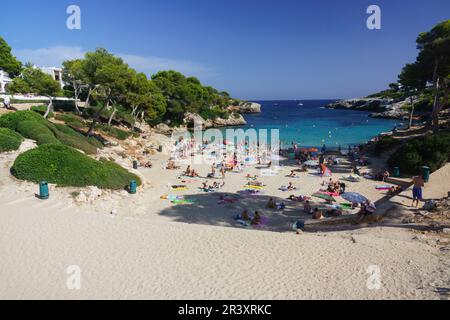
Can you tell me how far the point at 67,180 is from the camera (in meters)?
14.7

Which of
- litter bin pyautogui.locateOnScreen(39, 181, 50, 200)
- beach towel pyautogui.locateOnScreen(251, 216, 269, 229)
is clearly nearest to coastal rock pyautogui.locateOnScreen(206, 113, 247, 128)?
beach towel pyautogui.locateOnScreen(251, 216, 269, 229)

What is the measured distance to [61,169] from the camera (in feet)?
49.5

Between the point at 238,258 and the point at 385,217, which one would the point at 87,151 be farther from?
the point at 385,217

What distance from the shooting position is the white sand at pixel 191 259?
7.16 m

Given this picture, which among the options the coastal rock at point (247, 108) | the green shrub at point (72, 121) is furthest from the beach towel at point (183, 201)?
the coastal rock at point (247, 108)

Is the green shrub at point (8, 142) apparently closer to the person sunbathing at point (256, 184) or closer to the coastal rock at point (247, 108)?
the person sunbathing at point (256, 184)

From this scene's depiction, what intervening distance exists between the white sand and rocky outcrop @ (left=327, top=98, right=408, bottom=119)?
79229 millimetres

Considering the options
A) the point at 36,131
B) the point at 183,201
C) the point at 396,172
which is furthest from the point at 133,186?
the point at 396,172

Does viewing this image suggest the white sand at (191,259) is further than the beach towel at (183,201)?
No

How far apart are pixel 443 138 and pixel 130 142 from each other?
2608 cm

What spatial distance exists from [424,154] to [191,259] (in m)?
19.0

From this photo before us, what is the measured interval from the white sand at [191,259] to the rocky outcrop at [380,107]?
260 ft

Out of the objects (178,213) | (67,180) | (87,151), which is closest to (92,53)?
(87,151)

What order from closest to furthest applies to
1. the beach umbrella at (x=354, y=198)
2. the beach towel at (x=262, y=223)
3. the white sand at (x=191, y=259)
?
the white sand at (x=191, y=259), the beach umbrella at (x=354, y=198), the beach towel at (x=262, y=223)
